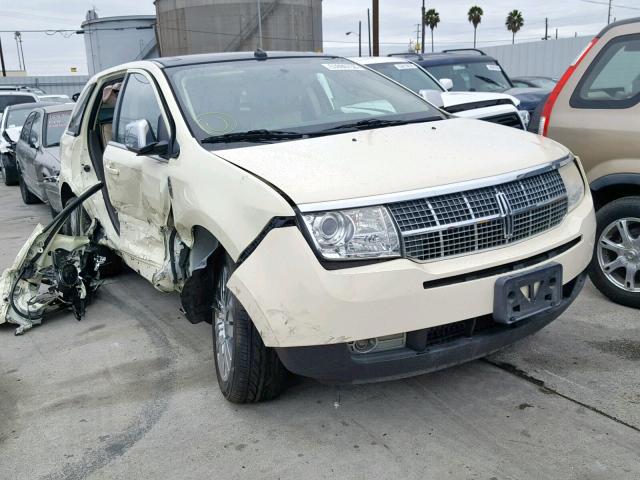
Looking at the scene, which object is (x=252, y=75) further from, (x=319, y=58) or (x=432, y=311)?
(x=432, y=311)

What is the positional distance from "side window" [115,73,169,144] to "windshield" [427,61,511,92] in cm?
643

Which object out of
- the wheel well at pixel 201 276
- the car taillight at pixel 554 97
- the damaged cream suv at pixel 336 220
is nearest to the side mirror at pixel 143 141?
the damaged cream suv at pixel 336 220

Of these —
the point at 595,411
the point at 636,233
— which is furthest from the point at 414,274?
the point at 636,233

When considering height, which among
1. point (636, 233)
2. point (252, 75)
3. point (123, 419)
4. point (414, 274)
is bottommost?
point (123, 419)

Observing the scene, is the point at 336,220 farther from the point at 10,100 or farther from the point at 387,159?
the point at 10,100

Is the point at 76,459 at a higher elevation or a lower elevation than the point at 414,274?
lower

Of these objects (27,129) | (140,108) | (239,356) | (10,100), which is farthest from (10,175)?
(239,356)

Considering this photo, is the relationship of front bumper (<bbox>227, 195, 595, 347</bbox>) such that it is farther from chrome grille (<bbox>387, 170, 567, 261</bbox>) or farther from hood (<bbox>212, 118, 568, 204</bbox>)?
hood (<bbox>212, 118, 568, 204</bbox>)

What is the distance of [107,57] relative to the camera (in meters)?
44.5

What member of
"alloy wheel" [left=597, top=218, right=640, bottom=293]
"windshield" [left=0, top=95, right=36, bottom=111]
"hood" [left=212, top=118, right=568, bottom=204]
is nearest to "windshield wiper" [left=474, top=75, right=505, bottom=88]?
"alloy wheel" [left=597, top=218, right=640, bottom=293]

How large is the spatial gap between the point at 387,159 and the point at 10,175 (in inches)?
500

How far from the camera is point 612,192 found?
4.62 metres

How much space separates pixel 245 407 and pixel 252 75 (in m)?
2.06

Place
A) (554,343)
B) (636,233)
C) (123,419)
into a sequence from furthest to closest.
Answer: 1. (636,233)
2. (554,343)
3. (123,419)
